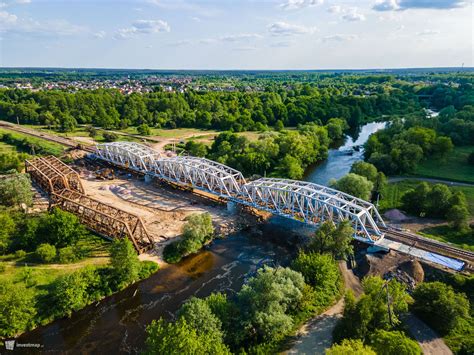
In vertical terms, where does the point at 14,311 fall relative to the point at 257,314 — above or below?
below

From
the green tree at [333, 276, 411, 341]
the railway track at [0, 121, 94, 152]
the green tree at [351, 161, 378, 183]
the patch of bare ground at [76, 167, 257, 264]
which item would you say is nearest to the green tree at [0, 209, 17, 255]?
the patch of bare ground at [76, 167, 257, 264]

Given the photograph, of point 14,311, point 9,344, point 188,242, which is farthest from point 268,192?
point 9,344

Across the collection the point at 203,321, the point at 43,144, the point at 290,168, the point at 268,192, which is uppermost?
the point at 43,144

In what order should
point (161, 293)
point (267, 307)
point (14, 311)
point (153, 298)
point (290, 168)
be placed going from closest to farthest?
point (267, 307)
point (14, 311)
point (153, 298)
point (161, 293)
point (290, 168)

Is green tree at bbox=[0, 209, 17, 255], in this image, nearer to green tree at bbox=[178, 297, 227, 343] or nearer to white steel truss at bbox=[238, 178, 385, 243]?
green tree at bbox=[178, 297, 227, 343]

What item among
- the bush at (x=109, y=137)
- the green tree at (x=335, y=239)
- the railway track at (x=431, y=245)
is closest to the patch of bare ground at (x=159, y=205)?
the green tree at (x=335, y=239)

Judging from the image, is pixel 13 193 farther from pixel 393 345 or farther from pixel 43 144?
pixel 393 345

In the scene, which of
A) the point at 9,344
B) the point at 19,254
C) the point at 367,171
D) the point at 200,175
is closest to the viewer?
the point at 9,344
